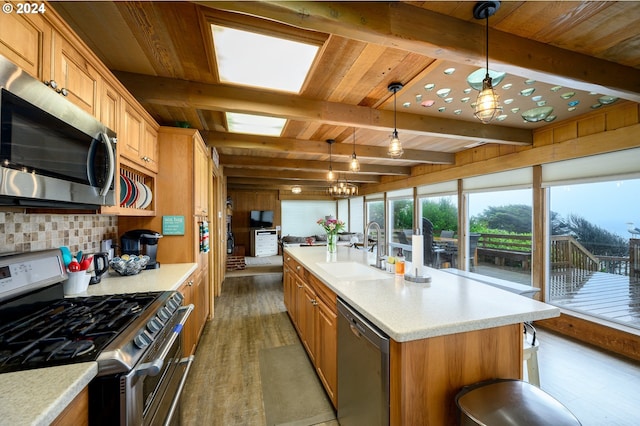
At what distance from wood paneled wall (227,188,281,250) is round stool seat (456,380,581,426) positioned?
9118 millimetres

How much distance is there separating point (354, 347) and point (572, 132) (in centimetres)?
368

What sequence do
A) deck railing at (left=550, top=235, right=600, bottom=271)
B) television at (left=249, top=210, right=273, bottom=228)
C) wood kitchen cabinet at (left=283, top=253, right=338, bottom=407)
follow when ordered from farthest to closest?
television at (left=249, top=210, right=273, bottom=228) → deck railing at (left=550, top=235, right=600, bottom=271) → wood kitchen cabinet at (left=283, top=253, right=338, bottom=407)

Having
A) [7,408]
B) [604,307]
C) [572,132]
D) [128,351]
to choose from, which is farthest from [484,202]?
[7,408]

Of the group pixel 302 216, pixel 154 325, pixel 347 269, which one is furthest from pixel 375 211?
pixel 154 325

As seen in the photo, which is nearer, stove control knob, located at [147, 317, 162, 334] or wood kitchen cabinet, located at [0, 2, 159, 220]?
wood kitchen cabinet, located at [0, 2, 159, 220]

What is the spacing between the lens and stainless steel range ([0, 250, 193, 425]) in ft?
2.89

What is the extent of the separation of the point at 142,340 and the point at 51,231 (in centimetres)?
127

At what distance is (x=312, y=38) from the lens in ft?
5.26

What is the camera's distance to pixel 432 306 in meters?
1.36

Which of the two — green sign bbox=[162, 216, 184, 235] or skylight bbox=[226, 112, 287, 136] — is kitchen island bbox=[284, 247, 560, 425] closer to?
green sign bbox=[162, 216, 184, 235]

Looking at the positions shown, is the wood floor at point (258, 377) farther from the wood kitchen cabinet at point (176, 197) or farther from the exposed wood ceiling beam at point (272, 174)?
the exposed wood ceiling beam at point (272, 174)

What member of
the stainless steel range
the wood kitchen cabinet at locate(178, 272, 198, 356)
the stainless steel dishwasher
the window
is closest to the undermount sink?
the stainless steel dishwasher

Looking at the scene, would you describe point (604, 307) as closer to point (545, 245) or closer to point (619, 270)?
point (619, 270)

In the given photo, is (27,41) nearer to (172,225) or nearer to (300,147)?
(172,225)
